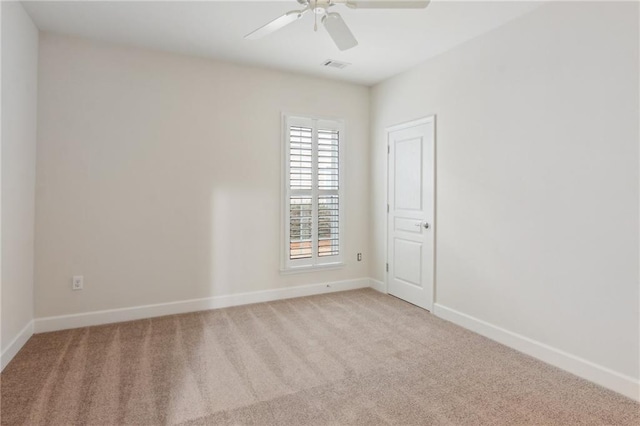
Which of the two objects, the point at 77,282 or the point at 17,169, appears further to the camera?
the point at 77,282

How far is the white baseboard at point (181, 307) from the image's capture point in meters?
3.23

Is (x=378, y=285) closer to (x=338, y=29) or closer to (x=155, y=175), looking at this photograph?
(x=155, y=175)

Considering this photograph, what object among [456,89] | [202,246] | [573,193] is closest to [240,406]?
[202,246]

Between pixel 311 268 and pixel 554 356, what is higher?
pixel 311 268

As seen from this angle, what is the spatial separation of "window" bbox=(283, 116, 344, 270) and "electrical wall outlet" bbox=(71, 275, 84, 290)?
208 cm

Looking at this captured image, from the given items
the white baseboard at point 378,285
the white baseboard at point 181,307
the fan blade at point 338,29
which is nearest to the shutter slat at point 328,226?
the white baseboard at point 181,307

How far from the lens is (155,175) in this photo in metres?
3.59

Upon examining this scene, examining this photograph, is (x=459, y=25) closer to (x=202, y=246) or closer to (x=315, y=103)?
(x=315, y=103)

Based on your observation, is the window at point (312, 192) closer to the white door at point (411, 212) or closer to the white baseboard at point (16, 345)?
the white door at point (411, 212)

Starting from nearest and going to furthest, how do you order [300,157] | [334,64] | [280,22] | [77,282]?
[280,22], [77,282], [334,64], [300,157]

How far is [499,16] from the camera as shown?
2850 millimetres

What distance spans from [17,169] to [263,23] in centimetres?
233

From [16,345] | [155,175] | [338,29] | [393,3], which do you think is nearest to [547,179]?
[393,3]

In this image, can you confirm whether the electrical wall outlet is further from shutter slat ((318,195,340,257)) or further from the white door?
the white door
